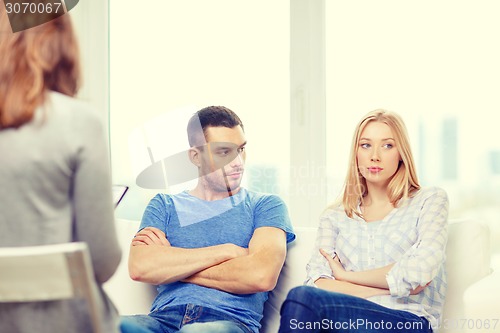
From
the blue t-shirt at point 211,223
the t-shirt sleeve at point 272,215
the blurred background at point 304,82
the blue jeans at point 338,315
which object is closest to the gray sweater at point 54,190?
the blue jeans at point 338,315

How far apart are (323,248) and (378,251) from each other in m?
0.16

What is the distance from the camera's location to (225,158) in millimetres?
2109

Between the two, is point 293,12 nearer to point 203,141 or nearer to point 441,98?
point 441,98

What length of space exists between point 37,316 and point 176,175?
1.30m

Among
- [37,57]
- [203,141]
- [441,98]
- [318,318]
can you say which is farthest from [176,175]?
[37,57]

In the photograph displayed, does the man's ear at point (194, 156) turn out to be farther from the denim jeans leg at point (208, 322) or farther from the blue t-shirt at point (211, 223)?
the denim jeans leg at point (208, 322)

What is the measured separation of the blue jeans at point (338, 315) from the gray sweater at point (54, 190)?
29.2 inches

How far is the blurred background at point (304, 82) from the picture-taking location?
2566mm

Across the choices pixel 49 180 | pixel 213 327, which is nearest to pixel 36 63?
pixel 49 180

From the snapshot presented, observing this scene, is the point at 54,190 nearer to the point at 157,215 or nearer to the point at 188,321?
the point at 188,321

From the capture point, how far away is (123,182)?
2.88m

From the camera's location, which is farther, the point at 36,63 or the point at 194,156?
the point at 194,156

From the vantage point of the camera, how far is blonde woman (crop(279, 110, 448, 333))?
5.49ft

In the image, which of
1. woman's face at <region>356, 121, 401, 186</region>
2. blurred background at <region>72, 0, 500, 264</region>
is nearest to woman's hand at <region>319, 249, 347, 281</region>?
woman's face at <region>356, 121, 401, 186</region>
